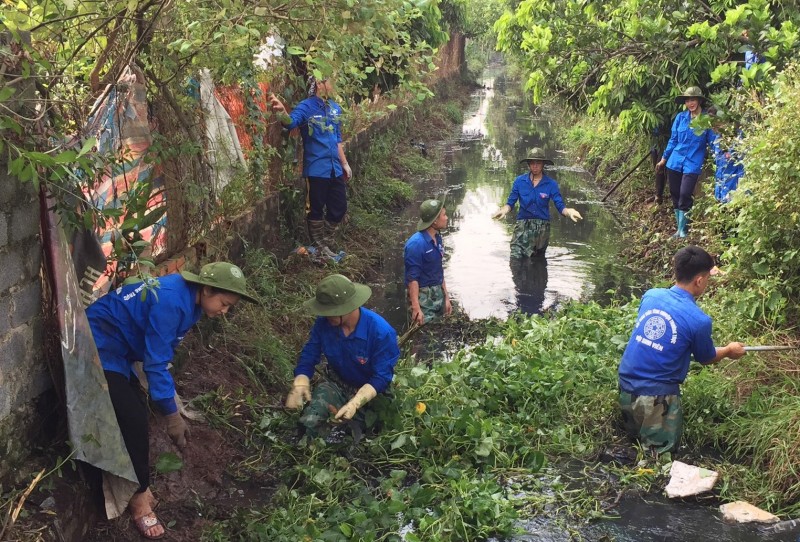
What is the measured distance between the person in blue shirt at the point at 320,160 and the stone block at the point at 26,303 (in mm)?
4211

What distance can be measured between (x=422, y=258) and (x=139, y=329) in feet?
10.7

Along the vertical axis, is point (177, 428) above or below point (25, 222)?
below

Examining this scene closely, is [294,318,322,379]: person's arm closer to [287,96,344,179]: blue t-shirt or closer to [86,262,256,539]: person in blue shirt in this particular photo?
[86,262,256,539]: person in blue shirt

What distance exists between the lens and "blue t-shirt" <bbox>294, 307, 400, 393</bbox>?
4.75 metres

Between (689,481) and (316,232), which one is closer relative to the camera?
(689,481)

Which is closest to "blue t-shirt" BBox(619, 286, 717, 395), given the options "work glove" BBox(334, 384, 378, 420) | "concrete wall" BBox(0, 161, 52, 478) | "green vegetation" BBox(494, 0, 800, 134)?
"work glove" BBox(334, 384, 378, 420)

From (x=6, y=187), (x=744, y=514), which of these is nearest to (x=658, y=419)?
(x=744, y=514)

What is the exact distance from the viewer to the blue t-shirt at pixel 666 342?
457cm

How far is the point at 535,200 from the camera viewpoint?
352 inches

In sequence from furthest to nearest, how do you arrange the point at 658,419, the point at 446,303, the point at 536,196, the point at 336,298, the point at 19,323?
the point at 536,196 → the point at 446,303 → the point at 658,419 → the point at 336,298 → the point at 19,323

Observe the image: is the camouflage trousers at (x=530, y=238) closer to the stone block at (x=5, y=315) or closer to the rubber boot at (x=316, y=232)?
the rubber boot at (x=316, y=232)

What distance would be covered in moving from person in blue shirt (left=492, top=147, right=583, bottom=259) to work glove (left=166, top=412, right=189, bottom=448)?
537cm

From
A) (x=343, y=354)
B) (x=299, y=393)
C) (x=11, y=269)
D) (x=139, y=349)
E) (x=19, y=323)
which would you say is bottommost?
(x=299, y=393)

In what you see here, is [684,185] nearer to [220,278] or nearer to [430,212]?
[430,212]
